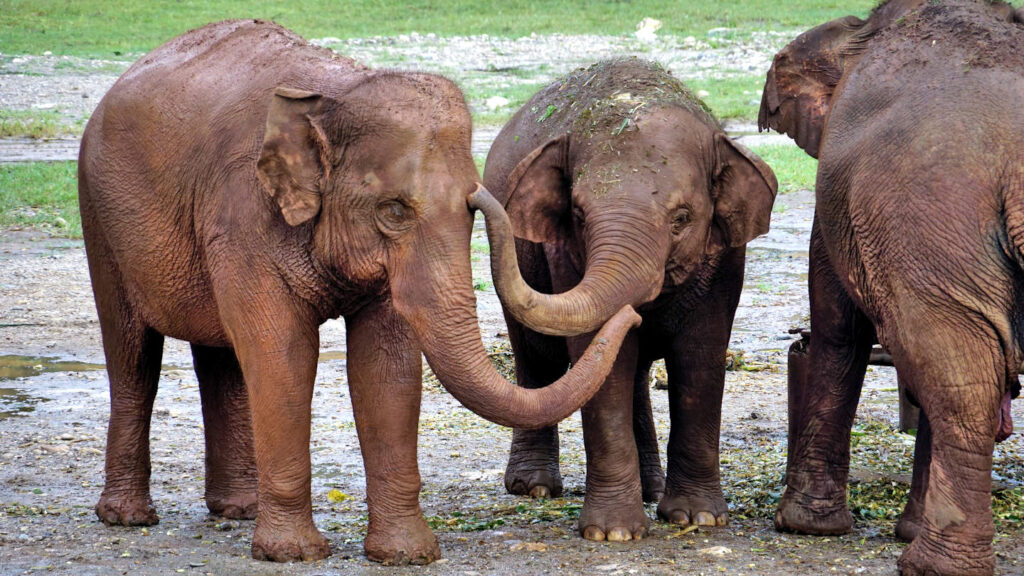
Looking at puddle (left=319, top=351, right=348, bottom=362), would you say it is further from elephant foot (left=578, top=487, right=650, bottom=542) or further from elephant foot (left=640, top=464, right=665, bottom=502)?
elephant foot (left=578, top=487, right=650, bottom=542)

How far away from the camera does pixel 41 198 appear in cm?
1511

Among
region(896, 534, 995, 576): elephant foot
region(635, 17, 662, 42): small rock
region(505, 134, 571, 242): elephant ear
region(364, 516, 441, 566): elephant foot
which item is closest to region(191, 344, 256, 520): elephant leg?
region(364, 516, 441, 566): elephant foot

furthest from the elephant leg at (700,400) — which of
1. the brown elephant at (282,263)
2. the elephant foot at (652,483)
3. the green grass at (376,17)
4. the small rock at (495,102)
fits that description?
the green grass at (376,17)

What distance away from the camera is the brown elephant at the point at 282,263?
525cm

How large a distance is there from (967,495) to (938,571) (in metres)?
0.30

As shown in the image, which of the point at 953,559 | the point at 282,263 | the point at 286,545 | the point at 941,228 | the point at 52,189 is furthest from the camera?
the point at 52,189

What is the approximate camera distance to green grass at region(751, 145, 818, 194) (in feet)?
53.5

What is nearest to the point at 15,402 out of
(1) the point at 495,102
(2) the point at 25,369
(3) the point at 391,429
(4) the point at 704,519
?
(2) the point at 25,369

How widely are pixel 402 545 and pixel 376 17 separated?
103 feet

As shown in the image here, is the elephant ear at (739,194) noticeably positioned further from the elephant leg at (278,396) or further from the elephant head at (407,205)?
the elephant leg at (278,396)

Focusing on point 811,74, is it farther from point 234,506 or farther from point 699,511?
point 234,506

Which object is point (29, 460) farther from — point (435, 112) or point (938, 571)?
point (938, 571)

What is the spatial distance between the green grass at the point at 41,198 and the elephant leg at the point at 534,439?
24.8 feet

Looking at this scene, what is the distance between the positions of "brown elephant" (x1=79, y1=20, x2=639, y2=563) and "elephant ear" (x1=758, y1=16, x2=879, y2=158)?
179 cm
